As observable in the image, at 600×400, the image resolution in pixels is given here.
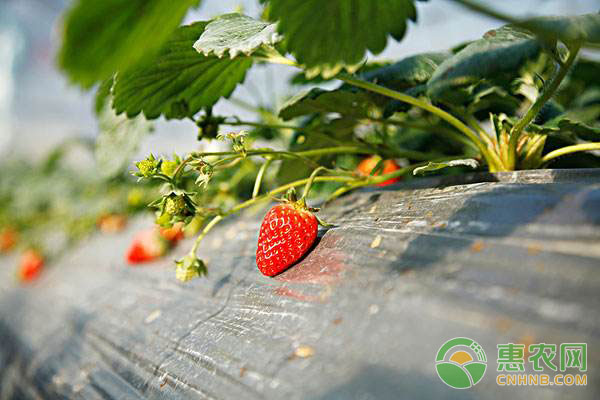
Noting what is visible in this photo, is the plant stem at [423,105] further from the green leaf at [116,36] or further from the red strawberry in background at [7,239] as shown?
the red strawberry in background at [7,239]

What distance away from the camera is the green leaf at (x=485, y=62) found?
1.01 ft

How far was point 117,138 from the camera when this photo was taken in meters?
0.66

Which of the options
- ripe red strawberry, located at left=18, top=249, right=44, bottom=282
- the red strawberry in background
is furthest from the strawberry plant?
the red strawberry in background

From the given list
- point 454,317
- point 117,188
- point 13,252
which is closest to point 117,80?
point 454,317

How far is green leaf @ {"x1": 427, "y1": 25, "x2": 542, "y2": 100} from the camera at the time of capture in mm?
309

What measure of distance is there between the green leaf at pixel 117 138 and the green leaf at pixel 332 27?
365 millimetres

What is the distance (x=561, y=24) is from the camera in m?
0.27

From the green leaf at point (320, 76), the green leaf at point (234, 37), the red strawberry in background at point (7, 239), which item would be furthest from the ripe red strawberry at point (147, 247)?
the red strawberry in background at point (7, 239)

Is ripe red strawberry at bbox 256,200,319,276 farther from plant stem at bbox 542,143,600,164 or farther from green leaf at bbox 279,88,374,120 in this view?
plant stem at bbox 542,143,600,164

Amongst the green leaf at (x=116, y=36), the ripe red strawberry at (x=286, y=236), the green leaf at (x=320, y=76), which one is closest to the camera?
the green leaf at (x=116, y=36)

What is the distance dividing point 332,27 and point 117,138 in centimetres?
45

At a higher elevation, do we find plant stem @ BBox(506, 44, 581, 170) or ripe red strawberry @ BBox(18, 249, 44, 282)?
plant stem @ BBox(506, 44, 581, 170)

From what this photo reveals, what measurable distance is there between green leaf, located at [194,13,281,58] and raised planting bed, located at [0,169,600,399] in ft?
0.59

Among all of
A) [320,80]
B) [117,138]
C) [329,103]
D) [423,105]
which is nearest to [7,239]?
[117,138]
